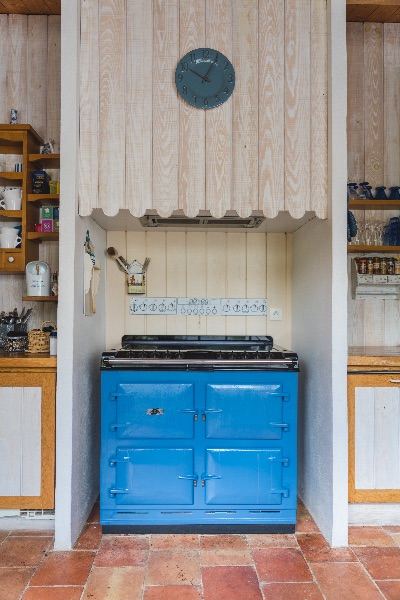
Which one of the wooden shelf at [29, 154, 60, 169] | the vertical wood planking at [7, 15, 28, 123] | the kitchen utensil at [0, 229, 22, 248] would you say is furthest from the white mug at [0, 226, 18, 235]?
the vertical wood planking at [7, 15, 28, 123]

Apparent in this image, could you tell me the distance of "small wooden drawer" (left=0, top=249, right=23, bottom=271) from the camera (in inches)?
119

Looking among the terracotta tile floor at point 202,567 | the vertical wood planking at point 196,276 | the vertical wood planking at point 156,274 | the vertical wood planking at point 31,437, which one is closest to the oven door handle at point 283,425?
the terracotta tile floor at point 202,567

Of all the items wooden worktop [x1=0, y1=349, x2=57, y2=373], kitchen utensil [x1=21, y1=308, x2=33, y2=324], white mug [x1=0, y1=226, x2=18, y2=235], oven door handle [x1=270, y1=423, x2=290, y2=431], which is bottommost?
oven door handle [x1=270, y1=423, x2=290, y2=431]

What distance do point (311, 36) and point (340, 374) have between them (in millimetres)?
1852

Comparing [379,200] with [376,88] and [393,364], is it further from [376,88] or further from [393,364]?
[393,364]

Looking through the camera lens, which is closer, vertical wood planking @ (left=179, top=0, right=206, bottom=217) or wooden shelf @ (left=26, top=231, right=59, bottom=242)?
vertical wood planking @ (left=179, top=0, right=206, bottom=217)

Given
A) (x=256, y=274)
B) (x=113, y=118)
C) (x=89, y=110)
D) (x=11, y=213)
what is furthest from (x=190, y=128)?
(x=11, y=213)

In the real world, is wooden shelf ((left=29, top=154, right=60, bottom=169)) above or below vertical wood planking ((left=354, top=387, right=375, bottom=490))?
above

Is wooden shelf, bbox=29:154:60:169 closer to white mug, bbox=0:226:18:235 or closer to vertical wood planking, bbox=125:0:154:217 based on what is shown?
white mug, bbox=0:226:18:235

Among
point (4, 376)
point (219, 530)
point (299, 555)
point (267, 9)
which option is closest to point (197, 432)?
point (219, 530)

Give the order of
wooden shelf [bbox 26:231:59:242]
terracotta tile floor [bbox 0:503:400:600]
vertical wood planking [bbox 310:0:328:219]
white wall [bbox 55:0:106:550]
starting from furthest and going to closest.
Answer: wooden shelf [bbox 26:231:59:242] < vertical wood planking [bbox 310:0:328:219] < white wall [bbox 55:0:106:550] < terracotta tile floor [bbox 0:503:400:600]

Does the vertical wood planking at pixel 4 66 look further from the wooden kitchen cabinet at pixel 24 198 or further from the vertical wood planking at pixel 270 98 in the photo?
the vertical wood planking at pixel 270 98

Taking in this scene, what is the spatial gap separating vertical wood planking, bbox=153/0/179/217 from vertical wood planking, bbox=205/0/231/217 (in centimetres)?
18

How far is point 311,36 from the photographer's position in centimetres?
257
